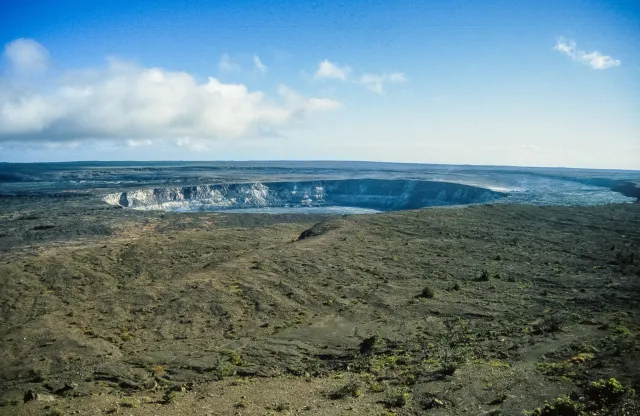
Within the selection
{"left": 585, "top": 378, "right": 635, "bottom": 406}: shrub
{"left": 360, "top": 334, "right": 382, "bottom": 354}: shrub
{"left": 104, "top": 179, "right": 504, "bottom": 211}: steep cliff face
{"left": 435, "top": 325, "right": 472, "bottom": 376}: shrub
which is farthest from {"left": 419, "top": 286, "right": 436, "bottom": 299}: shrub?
{"left": 104, "top": 179, "right": 504, "bottom": 211}: steep cliff face

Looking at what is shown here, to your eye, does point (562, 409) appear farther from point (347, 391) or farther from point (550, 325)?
point (550, 325)

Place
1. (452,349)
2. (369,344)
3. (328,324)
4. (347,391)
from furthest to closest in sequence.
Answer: (328,324), (369,344), (452,349), (347,391)

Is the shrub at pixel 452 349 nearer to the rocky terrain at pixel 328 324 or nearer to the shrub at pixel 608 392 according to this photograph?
the rocky terrain at pixel 328 324

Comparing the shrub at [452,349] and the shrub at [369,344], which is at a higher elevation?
the shrub at [452,349]

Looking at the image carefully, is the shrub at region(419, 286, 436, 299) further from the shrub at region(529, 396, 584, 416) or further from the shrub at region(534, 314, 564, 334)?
the shrub at region(529, 396, 584, 416)

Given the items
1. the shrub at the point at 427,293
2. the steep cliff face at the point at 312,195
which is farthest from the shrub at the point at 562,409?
the steep cliff face at the point at 312,195

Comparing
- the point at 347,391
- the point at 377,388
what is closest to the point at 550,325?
the point at 377,388
